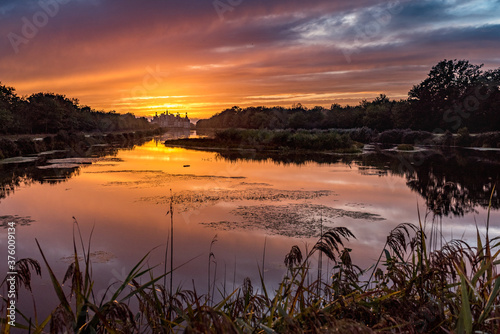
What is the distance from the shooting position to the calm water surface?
7.88 meters

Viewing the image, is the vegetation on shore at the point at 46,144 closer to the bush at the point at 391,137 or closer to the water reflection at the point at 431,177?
the water reflection at the point at 431,177

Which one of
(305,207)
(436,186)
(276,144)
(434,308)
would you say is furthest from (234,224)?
(276,144)

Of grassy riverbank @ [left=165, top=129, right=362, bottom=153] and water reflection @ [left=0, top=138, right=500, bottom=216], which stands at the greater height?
grassy riverbank @ [left=165, top=129, right=362, bottom=153]

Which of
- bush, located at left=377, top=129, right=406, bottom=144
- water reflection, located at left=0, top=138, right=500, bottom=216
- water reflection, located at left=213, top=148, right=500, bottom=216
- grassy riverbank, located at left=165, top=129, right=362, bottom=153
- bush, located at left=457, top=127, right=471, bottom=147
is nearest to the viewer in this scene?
water reflection, located at left=213, top=148, right=500, bottom=216

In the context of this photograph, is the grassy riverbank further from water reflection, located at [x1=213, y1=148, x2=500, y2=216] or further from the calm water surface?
the calm water surface

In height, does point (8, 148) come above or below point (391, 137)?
below

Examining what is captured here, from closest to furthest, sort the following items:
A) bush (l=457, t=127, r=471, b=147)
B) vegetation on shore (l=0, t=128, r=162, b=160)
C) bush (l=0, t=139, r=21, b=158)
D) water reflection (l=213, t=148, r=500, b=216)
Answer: water reflection (l=213, t=148, r=500, b=216) → bush (l=0, t=139, r=21, b=158) → vegetation on shore (l=0, t=128, r=162, b=160) → bush (l=457, t=127, r=471, b=147)

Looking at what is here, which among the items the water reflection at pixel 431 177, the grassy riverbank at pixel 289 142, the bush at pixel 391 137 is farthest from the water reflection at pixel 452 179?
the bush at pixel 391 137

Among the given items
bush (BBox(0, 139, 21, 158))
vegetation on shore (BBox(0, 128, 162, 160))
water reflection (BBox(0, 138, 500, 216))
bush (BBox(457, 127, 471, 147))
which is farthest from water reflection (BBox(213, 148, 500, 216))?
bush (BBox(457, 127, 471, 147))

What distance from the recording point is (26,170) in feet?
74.0

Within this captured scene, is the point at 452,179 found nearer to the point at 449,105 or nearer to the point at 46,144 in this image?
the point at 46,144

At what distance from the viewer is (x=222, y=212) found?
40.4 ft

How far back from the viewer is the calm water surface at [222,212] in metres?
7.88

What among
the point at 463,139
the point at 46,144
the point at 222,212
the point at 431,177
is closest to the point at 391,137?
the point at 463,139
